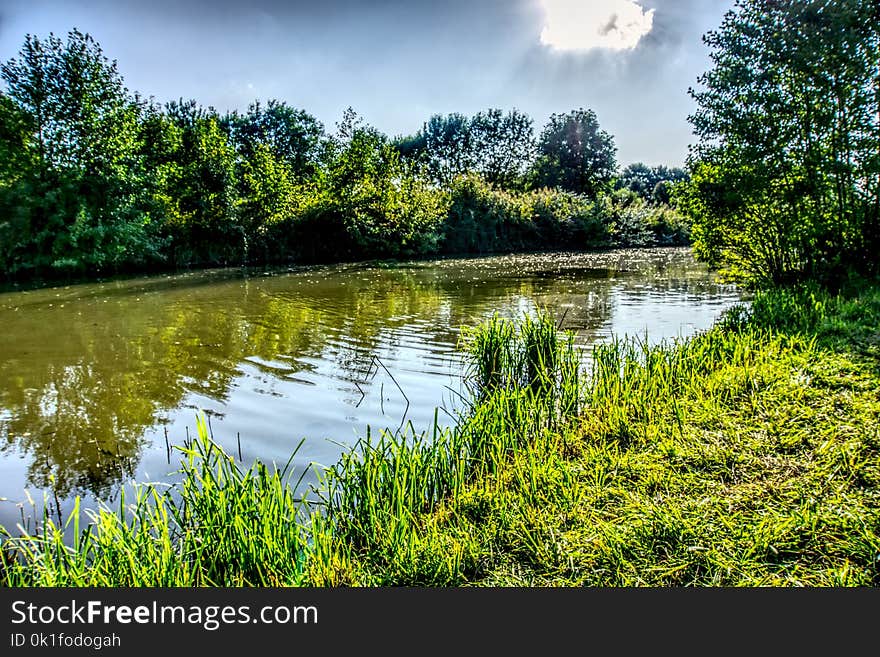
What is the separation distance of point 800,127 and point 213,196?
28.7 meters

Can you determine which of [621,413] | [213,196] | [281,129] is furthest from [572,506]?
[281,129]

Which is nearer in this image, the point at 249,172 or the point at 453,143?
the point at 249,172

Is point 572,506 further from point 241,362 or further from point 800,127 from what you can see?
point 800,127

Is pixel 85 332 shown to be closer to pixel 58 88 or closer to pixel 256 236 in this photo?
pixel 58 88

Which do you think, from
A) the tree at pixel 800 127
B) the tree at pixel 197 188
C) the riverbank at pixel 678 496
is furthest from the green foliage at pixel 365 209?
the riverbank at pixel 678 496

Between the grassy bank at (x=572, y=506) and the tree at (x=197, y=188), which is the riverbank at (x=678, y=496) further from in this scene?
the tree at (x=197, y=188)

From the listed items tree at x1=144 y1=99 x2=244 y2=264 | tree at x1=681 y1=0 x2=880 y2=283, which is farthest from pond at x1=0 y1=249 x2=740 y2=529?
tree at x1=144 y1=99 x2=244 y2=264

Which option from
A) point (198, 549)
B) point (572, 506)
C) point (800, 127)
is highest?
point (800, 127)

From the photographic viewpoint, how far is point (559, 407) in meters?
4.89

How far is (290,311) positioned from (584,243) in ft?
123

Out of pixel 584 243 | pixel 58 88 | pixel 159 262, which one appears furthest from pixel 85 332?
pixel 584 243

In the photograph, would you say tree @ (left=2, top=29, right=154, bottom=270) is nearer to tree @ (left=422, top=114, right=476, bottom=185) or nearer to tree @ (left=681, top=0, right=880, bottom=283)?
tree @ (left=681, top=0, right=880, bottom=283)

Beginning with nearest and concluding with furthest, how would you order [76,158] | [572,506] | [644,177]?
1. [572,506]
2. [76,158]
3. [644,177]

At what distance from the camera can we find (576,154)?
65.6 m
